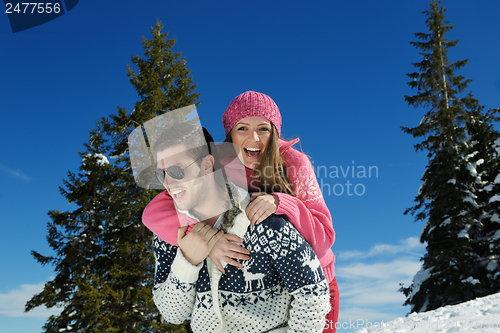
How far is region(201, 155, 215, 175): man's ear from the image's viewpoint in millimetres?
2214

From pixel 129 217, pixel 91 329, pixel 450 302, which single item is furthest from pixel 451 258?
pixel 91 329

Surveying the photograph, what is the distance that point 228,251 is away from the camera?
2.08 m

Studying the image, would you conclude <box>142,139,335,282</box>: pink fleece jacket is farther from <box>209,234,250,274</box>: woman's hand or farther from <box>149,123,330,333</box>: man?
<box>209,234,250,274</box>: woman's hand

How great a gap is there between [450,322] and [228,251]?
6046 millimetres

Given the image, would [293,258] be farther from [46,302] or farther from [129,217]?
[46,302]

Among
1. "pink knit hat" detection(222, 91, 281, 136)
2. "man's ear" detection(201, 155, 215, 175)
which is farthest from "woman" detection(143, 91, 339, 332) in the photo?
"man's ear" detection(201, 155, 215, 175)

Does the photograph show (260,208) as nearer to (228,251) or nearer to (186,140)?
(228,251)

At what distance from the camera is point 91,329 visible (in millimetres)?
12367

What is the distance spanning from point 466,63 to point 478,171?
5.56 meters

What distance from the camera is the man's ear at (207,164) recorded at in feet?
7.26

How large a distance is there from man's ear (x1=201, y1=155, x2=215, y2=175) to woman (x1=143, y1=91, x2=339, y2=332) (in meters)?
0.24

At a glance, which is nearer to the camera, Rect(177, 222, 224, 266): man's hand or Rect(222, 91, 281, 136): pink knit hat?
Rect(177, 222, 224, 266): man's hand

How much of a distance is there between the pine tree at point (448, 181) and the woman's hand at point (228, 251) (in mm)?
15110

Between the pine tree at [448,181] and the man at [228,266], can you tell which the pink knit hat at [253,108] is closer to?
the man at [228,266]
